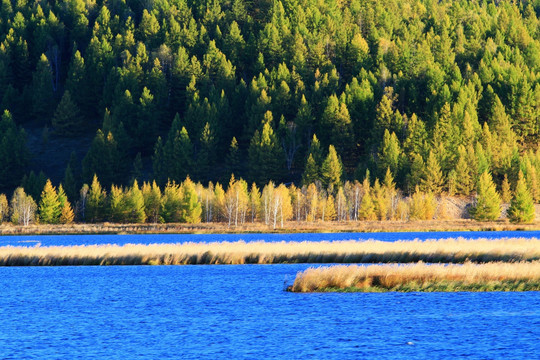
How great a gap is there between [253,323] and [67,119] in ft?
545

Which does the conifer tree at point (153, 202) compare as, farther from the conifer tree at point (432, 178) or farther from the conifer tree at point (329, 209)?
the conifer tree at point (432, 178)

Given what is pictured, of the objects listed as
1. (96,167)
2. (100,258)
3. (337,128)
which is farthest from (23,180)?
(100,258)

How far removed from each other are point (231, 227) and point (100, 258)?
223 ft

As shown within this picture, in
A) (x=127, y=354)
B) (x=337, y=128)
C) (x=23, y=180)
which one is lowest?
(x=127, y=354)

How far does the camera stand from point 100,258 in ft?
213

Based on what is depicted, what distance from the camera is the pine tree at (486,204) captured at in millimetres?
134250

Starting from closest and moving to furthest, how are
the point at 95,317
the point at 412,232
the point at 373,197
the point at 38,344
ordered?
the point at 38,344 → the point at 95,317 → the point at 412,232 → the point at 373,197

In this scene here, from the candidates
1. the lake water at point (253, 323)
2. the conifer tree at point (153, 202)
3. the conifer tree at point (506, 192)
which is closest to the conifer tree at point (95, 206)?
the conifer tree at point (153, 202)

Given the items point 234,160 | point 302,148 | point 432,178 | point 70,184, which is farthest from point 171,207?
point 432,178

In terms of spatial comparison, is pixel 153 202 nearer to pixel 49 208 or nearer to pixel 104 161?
pixel 49 208

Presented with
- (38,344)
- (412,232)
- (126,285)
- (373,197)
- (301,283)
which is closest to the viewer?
(38,344)

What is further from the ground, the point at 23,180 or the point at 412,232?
the point at 23,180

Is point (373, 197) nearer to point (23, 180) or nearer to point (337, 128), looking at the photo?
point (337, 128)

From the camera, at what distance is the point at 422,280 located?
1818 inches
